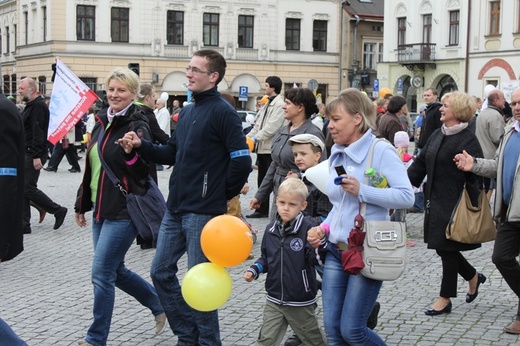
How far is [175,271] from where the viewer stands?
5969mm

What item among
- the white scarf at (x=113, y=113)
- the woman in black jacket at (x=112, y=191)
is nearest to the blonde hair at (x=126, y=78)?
the woman in black jacket at (x=112, y=191)

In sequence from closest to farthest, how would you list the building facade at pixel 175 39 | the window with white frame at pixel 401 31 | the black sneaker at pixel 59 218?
1. the black sneaker at pixel 59 218
2. the building facade at pixel 175 39
3. the window with white frame at pixel 401 31

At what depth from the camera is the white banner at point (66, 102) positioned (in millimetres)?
12703

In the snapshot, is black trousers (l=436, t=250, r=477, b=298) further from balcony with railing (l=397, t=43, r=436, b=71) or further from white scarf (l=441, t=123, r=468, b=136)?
balcony with railing (l=397, t=43, r=436, b=71)

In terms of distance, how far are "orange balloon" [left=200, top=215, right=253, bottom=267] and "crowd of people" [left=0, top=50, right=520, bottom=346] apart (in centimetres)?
26

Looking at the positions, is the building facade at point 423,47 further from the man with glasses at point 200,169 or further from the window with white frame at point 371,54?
the man with glasses at point 200,169

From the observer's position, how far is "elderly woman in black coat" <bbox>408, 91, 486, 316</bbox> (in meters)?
7.14

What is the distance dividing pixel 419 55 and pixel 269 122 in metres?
39.1

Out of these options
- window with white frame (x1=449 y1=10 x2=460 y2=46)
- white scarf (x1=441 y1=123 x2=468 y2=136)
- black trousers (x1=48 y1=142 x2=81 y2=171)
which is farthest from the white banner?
window with white frame (x1=449 y1=10 x2=460 y2=46)

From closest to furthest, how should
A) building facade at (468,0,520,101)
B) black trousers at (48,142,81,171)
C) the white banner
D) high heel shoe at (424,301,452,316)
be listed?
1. high heel shoe at (424,301,452,316)
2. the white banner
3. black trousers at (48,142,81,171)
4. building facade at (468,0,520,101)

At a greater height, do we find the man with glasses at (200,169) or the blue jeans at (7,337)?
the man with glasses at (200,169)

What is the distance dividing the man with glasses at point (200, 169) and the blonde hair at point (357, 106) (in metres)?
0.94

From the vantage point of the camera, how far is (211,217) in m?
5.79

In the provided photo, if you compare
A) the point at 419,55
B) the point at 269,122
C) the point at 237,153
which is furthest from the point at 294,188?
the point at 419,55
